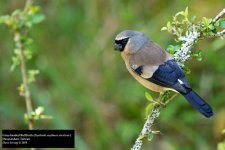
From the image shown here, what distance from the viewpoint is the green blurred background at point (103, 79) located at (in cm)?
516

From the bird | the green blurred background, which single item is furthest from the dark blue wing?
the green blurred background

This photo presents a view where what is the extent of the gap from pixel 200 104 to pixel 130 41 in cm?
85

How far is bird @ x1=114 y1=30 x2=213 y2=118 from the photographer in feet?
10.6

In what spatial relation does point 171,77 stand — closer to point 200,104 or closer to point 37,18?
point 200,104

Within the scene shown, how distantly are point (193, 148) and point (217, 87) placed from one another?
660 mm

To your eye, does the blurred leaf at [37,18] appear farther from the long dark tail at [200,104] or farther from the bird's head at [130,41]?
the long dark tail at [200,104]

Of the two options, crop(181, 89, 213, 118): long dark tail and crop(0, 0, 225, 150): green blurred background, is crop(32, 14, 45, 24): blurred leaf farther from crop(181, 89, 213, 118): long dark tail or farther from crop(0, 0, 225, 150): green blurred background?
crop(0, 0, 225, 150): green blurred background

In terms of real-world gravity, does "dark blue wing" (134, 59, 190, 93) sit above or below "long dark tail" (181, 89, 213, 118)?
above

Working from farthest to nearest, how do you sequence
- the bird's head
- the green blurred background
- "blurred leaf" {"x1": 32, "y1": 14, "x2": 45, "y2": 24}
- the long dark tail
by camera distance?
1. the green blurred background
2. the bird's head
3. "blurred leaf" {"x1": 32, "y1": 14, "x2": 45, "y2": 24}
4. the long dark tail

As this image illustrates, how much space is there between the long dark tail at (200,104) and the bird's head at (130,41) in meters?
0.70

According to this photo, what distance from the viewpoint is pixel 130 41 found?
3762 mm

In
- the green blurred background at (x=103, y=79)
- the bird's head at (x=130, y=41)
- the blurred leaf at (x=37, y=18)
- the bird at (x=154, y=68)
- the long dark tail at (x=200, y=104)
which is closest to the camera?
the long dark tail at (x=200, y=104)

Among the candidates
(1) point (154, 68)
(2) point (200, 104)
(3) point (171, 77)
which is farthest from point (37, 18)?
(2) point (200, 104)

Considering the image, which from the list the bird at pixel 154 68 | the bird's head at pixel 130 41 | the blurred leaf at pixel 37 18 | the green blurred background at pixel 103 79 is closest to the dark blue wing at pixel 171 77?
the bird at pixel 154 68
